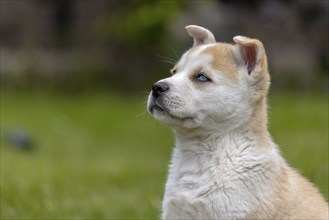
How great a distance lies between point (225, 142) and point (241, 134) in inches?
4.5

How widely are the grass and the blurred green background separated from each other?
0.05 metres

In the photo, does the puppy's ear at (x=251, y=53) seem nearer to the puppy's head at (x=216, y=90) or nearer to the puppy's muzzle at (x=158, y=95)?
the puppy's head at (x=216, y=90)

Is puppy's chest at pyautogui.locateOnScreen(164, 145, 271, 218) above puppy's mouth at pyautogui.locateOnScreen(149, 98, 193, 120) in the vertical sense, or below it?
below

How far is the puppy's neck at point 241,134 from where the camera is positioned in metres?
5.13

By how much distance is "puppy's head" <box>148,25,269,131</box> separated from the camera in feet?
16.8

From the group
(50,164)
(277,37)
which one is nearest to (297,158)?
(50,164)

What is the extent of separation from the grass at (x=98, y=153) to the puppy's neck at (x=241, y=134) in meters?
1.97

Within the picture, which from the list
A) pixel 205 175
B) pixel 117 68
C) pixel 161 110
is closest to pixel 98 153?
pixel 117 68

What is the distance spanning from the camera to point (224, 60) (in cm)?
525

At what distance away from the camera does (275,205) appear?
4.94 meters

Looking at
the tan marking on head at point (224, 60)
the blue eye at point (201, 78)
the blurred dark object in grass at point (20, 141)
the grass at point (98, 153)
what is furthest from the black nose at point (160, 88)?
the blurred dark object in grass at point (20, 141)

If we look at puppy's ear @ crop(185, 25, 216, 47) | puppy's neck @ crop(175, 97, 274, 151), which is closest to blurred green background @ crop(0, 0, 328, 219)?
puppy's ear @ crop(185, 25, 216, 47)

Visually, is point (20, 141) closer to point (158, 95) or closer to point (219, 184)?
point (158, 95)

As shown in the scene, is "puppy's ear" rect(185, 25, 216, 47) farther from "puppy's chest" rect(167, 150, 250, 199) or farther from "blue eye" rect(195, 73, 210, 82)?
"puppy's chest" rect(167, 150, 250, 199)
